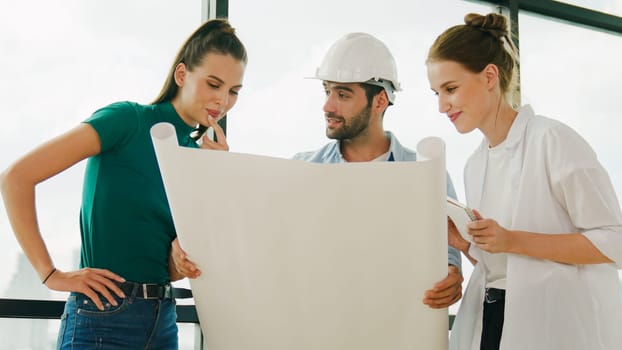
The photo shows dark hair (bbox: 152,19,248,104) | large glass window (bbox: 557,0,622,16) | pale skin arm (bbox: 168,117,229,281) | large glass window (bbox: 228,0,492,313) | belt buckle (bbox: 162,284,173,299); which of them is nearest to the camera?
pale skin arm (bbox: 168,117,229,281)

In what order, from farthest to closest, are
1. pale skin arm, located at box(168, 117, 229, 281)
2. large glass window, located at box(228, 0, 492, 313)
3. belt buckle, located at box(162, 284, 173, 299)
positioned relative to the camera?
large glass window, located at box(228, 0, 492, 313)
belt buckle, located at box(162, 284, 173, 299)
pale skin arm, located at box(168, 117, 229, 281)

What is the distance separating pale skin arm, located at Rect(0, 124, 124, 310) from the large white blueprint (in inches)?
8.3

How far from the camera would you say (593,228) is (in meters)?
1.51

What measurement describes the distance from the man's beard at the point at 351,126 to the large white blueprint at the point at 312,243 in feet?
2.52

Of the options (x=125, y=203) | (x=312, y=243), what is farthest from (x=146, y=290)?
(x=312, y=243)

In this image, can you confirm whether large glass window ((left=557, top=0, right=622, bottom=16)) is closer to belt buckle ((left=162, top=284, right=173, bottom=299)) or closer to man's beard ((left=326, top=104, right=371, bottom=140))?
man's beard ((left=326, top=104, right=371, bottom=140))

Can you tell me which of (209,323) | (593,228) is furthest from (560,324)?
(209,323)

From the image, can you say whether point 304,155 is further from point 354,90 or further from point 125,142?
point 125,142

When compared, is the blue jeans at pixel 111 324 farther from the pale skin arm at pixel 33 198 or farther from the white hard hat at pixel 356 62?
the white hard hat at pixel 356 62

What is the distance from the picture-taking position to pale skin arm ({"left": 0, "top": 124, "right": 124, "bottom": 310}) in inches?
56.7

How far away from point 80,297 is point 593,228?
44.3 inches

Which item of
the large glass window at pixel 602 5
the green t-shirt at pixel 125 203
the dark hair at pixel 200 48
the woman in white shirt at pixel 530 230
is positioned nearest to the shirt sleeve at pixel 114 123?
the green t-shirt at pixel 125 203

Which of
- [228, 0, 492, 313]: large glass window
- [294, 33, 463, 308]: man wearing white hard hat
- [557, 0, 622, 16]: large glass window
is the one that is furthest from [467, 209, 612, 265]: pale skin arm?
[557, 0, 622, 16]: large glass window

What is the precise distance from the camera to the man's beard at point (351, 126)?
210 centimetres
